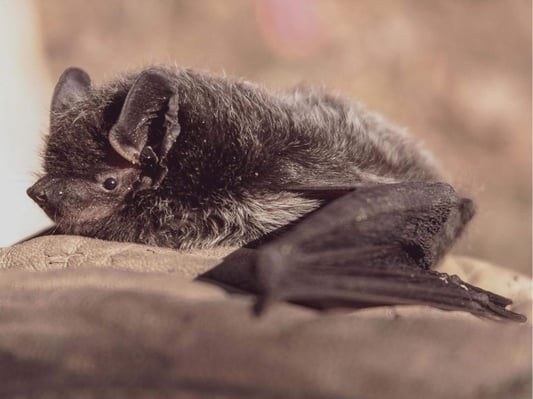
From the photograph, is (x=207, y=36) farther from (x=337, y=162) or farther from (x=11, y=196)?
(x=337, y=162)

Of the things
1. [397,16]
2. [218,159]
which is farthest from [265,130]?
[397,16]

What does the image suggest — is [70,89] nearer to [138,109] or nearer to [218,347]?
[138,109]

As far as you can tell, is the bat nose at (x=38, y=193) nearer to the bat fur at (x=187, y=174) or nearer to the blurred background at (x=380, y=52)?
the bat fur at (x=187, y=174)

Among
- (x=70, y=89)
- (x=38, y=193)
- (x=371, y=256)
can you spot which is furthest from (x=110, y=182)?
(x=371, y=256)

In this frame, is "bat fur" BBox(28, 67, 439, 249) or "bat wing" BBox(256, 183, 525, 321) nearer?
"bat wing" BBox(256, 183, 525, 321)

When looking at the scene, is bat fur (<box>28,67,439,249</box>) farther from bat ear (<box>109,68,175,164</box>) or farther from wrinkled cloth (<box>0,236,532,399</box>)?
wrinkled cloth (<box>0,236,532,399</box>)

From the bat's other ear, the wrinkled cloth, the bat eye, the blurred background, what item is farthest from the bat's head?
Answer: the blurred background
